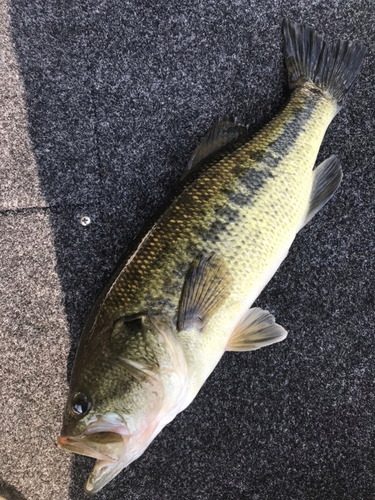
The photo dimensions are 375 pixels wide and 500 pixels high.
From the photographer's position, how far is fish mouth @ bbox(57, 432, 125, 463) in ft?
2.63

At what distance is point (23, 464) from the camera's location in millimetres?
1221

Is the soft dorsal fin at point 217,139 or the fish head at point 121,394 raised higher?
the soft dorsal fin at point 217,139

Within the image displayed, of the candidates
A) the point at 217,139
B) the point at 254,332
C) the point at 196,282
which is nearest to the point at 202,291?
the point at 196,282

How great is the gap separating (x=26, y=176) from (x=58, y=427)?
814 mm

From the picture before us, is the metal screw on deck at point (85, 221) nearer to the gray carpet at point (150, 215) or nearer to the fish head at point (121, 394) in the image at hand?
the gray carpet at point (150, 215)

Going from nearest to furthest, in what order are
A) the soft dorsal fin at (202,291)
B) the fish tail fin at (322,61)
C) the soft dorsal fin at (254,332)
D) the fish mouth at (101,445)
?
1. the fish mouth at (101,445)
2. the soft dorsal fin at (202,291)
3. the soft dorsal fin at (254,332)
4. the fish tail fin at (322,61)

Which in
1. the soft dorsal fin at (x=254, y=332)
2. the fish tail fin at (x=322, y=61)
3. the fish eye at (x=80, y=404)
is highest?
the fish tail fin at (x=322, y=61)

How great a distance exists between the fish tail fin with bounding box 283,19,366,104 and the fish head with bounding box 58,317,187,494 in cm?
87

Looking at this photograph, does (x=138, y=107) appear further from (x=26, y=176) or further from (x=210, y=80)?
(x=26, y=176)

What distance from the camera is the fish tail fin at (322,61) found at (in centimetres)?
118

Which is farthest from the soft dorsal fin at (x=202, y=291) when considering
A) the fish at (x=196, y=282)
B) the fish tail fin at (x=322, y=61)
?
the fish tail fin at (x=322, y=61)

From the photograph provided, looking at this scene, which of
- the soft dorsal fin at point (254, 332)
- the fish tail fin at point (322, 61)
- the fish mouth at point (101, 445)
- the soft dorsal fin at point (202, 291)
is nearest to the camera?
the fish mouth at point (101, 445)

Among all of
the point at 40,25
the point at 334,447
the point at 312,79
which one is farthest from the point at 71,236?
the point at 334,447

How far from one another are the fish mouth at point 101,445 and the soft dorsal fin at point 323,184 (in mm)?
737
